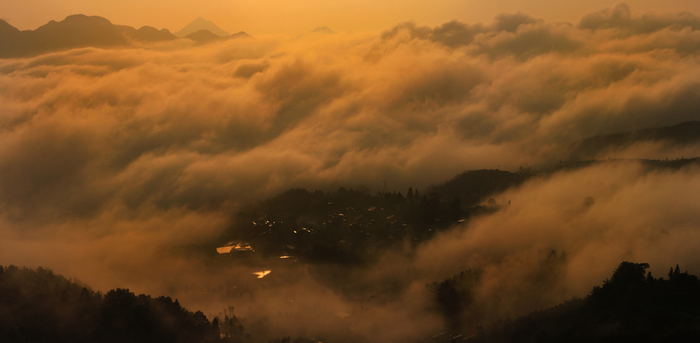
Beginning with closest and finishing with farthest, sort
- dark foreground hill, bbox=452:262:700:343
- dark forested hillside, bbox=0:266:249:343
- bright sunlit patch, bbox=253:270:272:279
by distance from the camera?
dark foreground hill, bbox=452:262:700:343
dark forested hillside, bbox=0:266:249:343
bright sunlit patch, bbox=253:270:272:279

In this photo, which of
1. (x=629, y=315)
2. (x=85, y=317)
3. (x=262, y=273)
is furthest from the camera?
(x=262, y=273)

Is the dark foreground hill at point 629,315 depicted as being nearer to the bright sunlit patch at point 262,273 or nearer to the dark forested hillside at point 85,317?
the dark forested hillside at point 85,317

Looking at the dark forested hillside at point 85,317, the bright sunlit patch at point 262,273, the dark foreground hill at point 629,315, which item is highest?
the bright sunlit patch at point 262,273

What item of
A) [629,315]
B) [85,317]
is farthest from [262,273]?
[629,315]

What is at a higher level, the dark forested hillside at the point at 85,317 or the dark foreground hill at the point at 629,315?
the dark forested hillside at the point at 85,317

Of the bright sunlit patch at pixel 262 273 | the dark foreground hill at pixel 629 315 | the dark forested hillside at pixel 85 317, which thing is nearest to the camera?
the dark foreground hill at pixel 629 315

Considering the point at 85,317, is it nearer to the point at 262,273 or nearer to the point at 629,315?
the point at 262,273

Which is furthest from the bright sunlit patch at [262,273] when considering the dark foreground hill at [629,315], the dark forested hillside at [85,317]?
the dark foreground hill at [629,315]

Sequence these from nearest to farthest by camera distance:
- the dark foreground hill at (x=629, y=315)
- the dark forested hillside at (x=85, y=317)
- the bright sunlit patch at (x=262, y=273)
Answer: the dark foreground hill at (x=629, y=315)
the dark forested hillside at (x=85, y=317)
the bright sunlit patch at (x=262, y=273)

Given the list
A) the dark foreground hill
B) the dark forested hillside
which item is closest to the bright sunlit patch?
the dark forested hillside

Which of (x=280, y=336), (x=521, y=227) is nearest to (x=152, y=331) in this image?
(x=280, y=336)

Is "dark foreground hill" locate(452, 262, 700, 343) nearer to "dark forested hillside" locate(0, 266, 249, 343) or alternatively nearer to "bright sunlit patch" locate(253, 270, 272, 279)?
"dark forested hillside" locate(0, 266, 249, 343)

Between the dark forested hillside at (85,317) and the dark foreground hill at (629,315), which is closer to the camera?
the dark foreground hill at (629,315)
